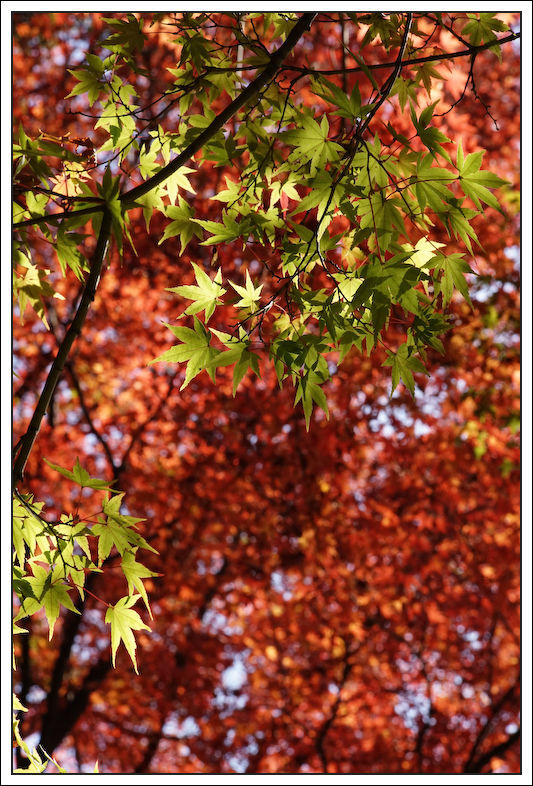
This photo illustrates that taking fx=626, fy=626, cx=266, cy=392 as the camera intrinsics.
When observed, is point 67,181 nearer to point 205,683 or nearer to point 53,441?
point 53,441

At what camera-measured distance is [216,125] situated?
1.30m

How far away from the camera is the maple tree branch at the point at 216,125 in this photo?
4.17ft

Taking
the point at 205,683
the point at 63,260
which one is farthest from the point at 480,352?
the point at 63,260

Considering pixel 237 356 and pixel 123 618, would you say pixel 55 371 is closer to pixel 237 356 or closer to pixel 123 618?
pixel 237 356

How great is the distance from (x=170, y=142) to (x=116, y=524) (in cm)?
102

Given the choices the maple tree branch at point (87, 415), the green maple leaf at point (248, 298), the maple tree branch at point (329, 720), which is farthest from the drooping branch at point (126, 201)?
the maple tree branch at point (329, 720)

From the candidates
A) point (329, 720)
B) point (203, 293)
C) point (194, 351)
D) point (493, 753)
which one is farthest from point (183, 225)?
point (493, 753)

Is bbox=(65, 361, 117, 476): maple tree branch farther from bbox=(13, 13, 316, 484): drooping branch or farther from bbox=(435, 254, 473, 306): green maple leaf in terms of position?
bbox=(435, 254, 473, 306): green maple leaf

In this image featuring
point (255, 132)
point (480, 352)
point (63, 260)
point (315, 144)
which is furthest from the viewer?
point (480, 352)

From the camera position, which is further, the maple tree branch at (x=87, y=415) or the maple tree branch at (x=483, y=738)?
→ the maple tree branch at (x=483, y=738)

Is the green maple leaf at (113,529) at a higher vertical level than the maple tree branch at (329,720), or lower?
lower

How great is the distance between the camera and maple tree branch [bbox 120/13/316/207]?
1.27 metres

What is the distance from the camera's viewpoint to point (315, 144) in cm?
133

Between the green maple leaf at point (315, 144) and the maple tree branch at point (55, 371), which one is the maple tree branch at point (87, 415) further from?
the green maple leaf at point (315, 144)
